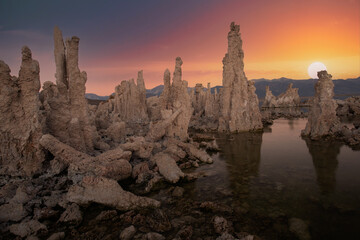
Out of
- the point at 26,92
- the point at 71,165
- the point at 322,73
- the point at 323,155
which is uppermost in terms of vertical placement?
the point at 322,73

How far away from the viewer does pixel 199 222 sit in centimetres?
650

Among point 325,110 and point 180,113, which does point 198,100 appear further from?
point 325,110

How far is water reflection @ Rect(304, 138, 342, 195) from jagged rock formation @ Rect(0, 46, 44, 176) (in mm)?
12811

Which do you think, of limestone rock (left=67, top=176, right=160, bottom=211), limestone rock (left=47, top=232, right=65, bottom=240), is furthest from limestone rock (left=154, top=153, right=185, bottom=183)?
limestone rock (left=47, top=232, right=65, bottom=240)

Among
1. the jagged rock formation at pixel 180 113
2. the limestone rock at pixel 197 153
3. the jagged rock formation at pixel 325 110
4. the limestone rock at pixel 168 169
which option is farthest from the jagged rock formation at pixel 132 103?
the jagged rock formation at pixel 325 110

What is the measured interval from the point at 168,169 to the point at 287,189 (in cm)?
555

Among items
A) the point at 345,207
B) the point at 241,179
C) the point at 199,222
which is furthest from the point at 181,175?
the point at 345,207

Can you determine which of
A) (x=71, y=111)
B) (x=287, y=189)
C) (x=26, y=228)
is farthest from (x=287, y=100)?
(x=26, y=228)

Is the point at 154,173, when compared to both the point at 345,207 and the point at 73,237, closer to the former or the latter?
the point at 73,237

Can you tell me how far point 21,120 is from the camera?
349 inches

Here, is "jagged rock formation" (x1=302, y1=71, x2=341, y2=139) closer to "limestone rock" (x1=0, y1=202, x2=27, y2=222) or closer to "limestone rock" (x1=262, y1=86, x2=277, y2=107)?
"limestone rock" (x1=0, y1=202, x2=27, y2=222)

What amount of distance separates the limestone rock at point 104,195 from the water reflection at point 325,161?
7.79 meters

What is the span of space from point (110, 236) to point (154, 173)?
4666 mm

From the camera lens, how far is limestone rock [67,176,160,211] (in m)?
7.12
